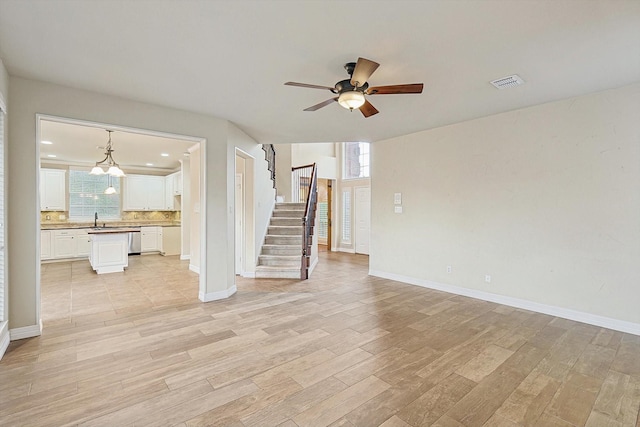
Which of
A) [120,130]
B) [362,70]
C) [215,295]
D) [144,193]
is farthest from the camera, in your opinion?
[144,193]

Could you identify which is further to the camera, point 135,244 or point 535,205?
point 135,244

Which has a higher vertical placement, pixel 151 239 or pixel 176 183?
pixel 176 183

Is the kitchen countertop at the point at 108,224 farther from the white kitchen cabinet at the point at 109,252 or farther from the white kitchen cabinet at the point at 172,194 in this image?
the white kitchen cabinet at the point at 109,252

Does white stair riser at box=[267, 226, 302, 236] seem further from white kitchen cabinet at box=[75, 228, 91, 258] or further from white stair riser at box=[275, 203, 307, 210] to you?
white kitchen cabinet at box=[75, 228, 91, 258]

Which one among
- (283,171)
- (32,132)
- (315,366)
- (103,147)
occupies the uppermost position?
(103,147)

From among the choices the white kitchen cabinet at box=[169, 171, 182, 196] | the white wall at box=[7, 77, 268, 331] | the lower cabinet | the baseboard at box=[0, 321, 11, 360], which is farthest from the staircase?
the lower cabinet

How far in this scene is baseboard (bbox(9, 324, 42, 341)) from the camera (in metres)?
3.14

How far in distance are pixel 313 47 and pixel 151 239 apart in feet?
27.9

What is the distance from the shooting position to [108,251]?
21.4ft

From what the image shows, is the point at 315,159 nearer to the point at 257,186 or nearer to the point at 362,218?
the point at 362,218

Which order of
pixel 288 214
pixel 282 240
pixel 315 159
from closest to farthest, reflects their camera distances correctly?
1. pixel 282 240
2. pixel 288 214
3. pixel 315 159

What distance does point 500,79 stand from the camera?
3.24 meters

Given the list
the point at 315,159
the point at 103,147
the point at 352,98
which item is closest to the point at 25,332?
the point at 352,98

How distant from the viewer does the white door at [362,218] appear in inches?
371
